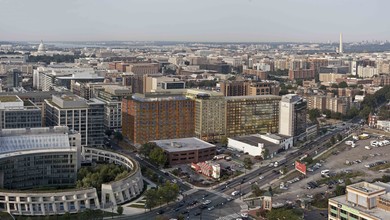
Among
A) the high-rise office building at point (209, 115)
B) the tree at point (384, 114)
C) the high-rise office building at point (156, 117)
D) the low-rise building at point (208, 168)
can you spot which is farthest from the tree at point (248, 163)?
the tree at point (384, 114)

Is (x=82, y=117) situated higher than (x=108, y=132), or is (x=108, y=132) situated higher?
(x=82, y=117)

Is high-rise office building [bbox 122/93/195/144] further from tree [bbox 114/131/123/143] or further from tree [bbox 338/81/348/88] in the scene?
tree [bbox 338/81/348/88]

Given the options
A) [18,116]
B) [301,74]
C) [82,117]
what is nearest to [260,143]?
[82,117]

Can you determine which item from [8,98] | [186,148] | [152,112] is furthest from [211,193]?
[8,98]

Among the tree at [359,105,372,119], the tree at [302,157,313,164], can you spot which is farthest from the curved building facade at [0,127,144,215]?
the tree at [359,105,372,119]

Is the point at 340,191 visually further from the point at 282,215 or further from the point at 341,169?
the point at 341,169

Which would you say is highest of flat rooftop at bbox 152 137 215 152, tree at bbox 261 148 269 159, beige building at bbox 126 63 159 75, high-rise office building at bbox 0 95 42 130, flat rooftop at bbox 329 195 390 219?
beige building at bbox 126 63 159 75
